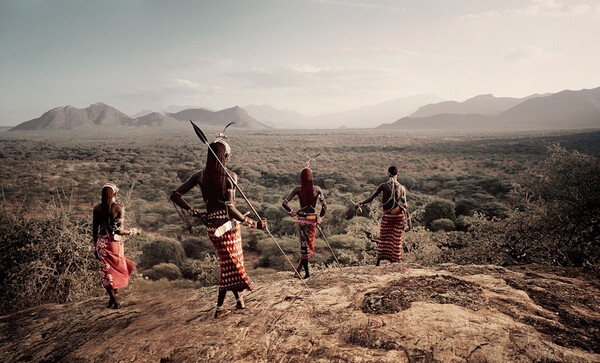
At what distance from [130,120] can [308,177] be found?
21472 centimetres

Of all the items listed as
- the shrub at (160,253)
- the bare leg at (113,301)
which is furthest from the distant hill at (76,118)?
the bare leg at (113,301)

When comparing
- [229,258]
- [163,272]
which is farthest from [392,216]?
[163,272]

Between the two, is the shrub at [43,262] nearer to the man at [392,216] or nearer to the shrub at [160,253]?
the shrub at [160,253]

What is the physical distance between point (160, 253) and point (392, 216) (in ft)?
26.9

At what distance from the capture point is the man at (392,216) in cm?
615

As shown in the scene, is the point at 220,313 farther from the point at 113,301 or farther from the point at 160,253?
the point at 160,253

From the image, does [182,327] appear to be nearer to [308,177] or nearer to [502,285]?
[308,177]

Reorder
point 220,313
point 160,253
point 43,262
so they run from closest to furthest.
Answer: point 220,313, point 43,262, point 160,253

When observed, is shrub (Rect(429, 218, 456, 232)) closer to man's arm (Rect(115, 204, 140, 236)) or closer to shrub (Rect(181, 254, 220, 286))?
shrub (Rect(181, 254, 220, 286))

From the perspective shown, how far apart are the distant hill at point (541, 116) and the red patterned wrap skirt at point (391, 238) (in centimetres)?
15847

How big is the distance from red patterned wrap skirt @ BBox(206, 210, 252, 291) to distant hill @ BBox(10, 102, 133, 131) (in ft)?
600

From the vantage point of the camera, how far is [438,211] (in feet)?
43.9

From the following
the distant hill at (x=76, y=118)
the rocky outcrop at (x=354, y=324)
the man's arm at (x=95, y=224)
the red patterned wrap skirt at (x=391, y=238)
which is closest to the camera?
the rocky outcrop at (x=354, y=324)

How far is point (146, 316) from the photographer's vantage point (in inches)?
159
